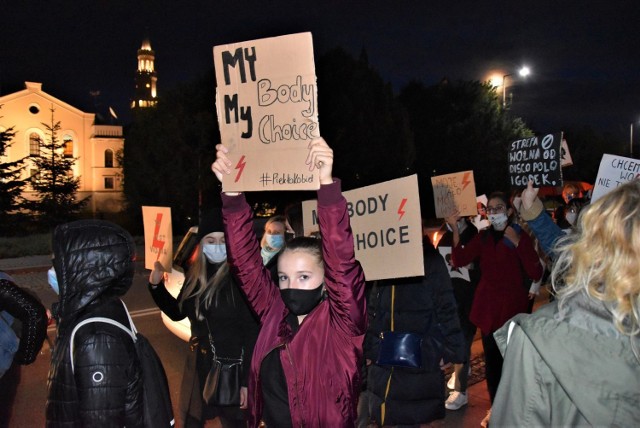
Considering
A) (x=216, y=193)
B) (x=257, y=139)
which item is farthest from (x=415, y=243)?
(x=216, y=193)

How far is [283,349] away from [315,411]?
310 mm

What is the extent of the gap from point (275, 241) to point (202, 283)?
4.33 feet

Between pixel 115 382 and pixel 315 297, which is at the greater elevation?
pixel 315 297

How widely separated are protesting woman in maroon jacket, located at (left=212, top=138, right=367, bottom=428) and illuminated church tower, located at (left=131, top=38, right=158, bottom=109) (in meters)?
96.3

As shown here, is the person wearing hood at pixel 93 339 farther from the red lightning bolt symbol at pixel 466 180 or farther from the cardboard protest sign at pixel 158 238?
the red lightning bolt symbol at pixel 466 180

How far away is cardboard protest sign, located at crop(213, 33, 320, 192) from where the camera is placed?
2826 mm

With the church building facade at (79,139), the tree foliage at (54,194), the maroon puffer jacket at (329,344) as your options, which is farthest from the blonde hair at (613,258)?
the church building facade at (79,139)

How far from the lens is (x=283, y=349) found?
255cm

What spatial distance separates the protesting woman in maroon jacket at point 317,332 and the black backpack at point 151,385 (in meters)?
0.41

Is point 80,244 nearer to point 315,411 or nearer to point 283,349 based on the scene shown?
point 283,349

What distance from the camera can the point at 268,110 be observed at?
2967mm

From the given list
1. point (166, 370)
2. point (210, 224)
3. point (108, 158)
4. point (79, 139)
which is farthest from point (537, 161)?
point (79, 139)

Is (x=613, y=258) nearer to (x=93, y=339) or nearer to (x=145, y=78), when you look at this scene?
(x=93, y=339)

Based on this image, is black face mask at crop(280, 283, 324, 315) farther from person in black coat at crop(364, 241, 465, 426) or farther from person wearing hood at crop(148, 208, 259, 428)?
person in black coat at crop(364, 241, 465, 426)
